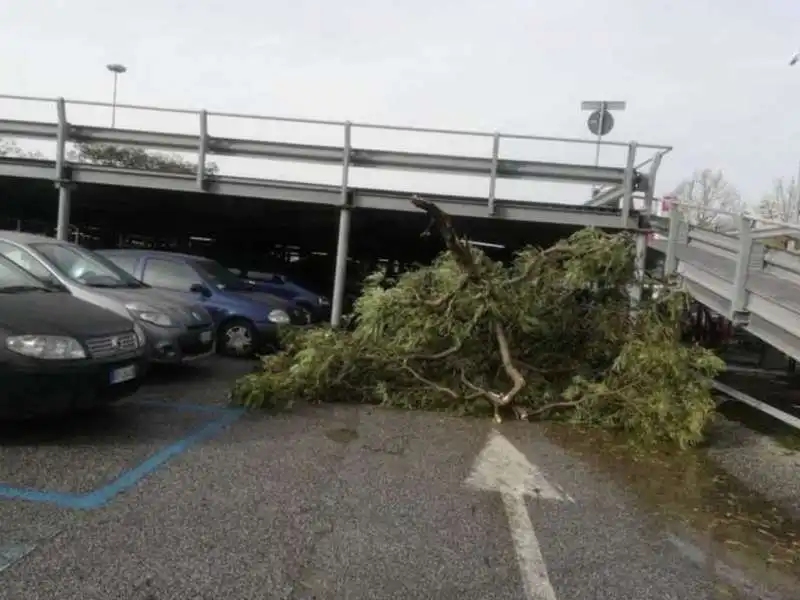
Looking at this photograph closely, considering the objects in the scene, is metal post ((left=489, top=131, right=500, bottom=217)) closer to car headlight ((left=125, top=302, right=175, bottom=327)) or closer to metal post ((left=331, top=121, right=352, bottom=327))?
metal post ((left=331, top=121, right=352, bottom=327))

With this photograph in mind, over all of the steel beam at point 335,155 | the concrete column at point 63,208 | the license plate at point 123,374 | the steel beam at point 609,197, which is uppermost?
the steel beam at point 335,155

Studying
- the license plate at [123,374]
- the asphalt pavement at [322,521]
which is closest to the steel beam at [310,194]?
the asphalt pavement at [322,521]

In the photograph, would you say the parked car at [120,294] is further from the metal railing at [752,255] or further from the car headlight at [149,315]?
the metal railing at [752,255]

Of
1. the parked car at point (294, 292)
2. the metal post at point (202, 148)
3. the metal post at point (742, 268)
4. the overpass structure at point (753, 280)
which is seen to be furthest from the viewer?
the parked car at point (294, 292)

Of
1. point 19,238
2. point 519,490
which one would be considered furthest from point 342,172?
point 519,490

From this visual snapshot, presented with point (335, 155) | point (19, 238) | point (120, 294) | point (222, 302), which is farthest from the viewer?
point (335, 155)

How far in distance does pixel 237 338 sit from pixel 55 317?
549 centimetres

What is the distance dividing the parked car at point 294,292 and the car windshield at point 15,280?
7.32 metres

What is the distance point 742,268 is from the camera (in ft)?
25.8

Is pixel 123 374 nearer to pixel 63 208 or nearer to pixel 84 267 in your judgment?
pixel 84 267

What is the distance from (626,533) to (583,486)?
96 centimetres

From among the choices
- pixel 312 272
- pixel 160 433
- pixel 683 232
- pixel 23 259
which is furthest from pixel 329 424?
pixel 312 272

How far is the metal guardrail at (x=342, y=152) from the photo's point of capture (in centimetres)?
1167

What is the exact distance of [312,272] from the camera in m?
21.7
